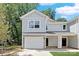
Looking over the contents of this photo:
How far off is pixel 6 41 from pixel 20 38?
133 centimetres

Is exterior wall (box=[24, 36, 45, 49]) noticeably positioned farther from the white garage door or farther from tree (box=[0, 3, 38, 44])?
tree (box=[0, 3, 38, 44])

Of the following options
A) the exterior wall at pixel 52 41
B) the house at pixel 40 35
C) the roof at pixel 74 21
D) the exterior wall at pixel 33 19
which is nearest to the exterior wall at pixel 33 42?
the house at pixel 40 35

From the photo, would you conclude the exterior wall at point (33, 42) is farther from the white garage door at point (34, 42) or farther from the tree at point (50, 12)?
the tree at point (50, 12)

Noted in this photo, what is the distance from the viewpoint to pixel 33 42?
18312 millimetres

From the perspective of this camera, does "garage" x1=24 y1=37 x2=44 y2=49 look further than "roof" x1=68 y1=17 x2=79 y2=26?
No

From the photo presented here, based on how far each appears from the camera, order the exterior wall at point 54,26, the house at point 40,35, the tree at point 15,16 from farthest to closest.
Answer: the exterior wall at point 54,26 < the house at point 40,35 < the tree at point 15,16

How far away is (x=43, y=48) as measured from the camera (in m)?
18.5

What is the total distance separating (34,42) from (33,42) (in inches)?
3.0

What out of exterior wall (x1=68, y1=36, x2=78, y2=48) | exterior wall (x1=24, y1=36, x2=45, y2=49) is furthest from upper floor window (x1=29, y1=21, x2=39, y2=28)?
exterior wall (x1=68, y1=36, x2=78, y2=48)

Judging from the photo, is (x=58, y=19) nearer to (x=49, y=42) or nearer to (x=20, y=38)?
(x=49, y=42)

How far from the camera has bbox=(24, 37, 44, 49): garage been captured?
18.3 metres

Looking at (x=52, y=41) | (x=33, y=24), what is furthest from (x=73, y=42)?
(x=33, y=24)

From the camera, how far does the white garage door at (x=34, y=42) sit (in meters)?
18.3

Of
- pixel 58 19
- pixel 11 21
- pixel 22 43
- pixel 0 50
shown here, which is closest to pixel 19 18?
→ pixel 11 21
